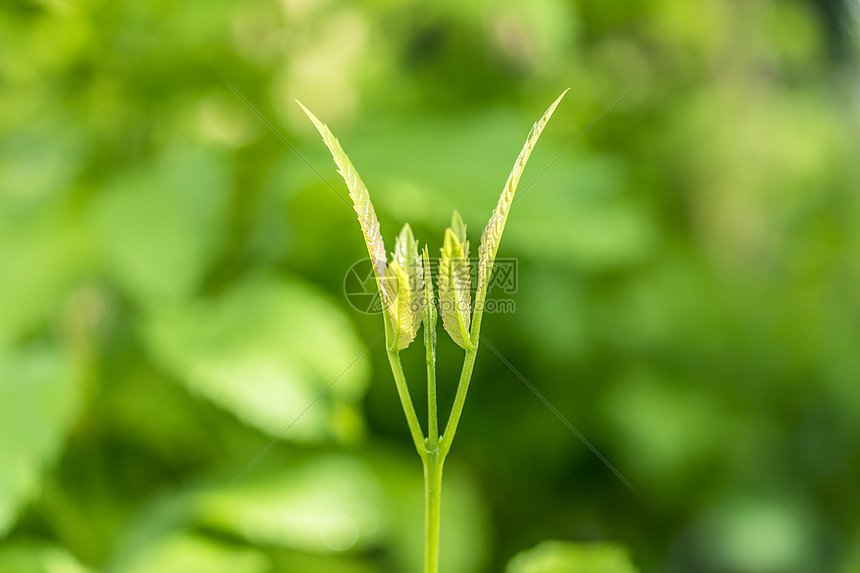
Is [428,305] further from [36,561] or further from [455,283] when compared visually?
[36,561]

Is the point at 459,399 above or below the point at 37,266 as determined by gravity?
below

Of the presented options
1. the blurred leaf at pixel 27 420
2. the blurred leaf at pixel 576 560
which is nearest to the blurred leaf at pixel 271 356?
the blurred leaf at pixel 27 420

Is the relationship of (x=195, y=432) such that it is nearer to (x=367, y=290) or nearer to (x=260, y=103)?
(x=367, y=290)

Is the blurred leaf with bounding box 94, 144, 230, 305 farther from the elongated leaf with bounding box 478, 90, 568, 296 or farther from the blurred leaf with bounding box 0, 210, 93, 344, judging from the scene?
the elongated leaf with bounding box 478, 90, 568, 296

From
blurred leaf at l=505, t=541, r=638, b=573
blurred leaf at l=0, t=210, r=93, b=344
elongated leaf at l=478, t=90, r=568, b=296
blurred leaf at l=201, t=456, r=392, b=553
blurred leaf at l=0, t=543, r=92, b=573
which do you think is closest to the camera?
elongated leaf at l=478, t=90, r=568, b=296

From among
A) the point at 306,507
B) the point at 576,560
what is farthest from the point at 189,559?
the point at 576,560

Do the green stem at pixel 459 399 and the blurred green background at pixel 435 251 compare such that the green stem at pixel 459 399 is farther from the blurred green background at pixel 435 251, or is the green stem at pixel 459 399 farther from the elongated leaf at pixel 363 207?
the blurred green background at pixel 435 251

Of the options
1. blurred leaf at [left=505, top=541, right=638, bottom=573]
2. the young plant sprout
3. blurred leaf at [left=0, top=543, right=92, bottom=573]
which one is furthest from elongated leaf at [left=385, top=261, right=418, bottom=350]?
blurred leaf at [left=0, top=543, right=92, bottom=573]
